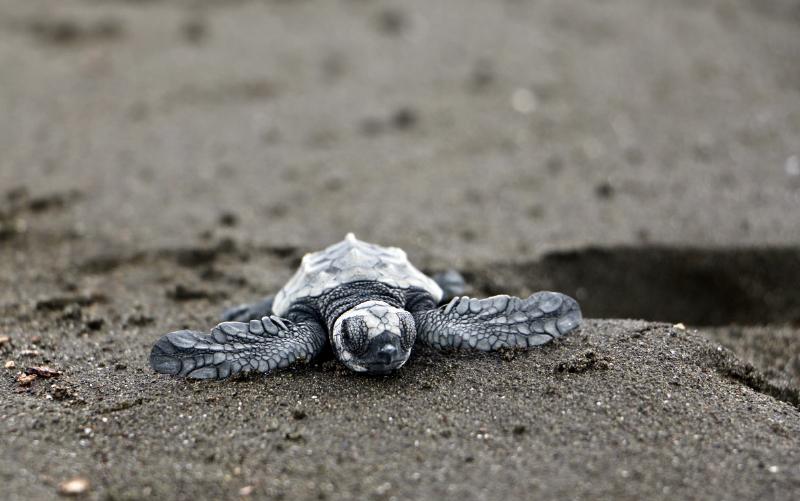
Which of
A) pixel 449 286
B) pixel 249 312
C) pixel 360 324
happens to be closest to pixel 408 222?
pixel 449 286

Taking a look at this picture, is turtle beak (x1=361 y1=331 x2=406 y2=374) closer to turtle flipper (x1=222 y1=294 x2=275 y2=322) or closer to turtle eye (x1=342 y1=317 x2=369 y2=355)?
turtle eye (x1=342 y1=317 x2=369 y2=355)

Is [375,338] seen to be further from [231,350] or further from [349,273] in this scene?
[231,350]

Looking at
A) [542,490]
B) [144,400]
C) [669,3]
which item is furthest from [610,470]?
[669,3]

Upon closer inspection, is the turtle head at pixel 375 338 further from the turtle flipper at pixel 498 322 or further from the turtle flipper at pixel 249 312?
the turtle flipper at pixel 249 312

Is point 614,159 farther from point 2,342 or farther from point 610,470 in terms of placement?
point 2,342

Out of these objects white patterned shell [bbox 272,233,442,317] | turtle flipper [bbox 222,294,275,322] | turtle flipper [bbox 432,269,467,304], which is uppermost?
white patterned shell [bbox 272,233,442,317]

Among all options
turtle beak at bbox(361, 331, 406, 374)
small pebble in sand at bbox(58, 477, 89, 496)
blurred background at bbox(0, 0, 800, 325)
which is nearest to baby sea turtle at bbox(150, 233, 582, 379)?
turtle beak at bbox(361, 331, 406, 374)

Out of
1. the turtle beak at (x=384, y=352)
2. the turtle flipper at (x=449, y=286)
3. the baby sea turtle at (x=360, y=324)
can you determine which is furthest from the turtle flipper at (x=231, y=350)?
the turtle flipper at (x=449, y=286)
